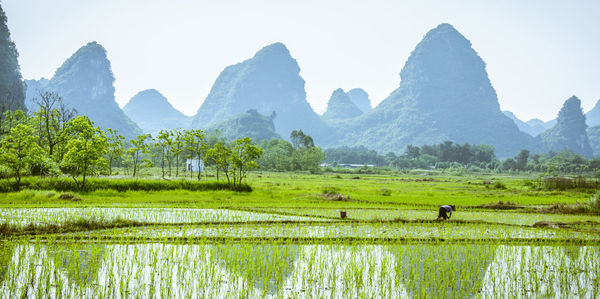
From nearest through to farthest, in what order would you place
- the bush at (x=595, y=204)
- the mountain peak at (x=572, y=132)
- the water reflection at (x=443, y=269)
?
the water reflection at (x=443, y=269) → the bush at (x=595, y=204) → the mountain peak at (x=572, y=132)

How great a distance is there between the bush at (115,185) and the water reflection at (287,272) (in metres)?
12.9

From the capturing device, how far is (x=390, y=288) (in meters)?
5.51

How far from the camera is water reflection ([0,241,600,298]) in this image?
532 centimetres

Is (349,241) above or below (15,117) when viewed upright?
below

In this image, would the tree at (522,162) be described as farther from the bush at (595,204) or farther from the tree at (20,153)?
the tree at (20,153)

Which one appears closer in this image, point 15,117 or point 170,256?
point 170,256

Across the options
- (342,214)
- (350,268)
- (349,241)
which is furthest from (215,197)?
(350,268)

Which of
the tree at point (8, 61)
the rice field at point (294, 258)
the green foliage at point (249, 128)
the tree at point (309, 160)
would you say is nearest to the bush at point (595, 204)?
the rice field at point (294, 258)

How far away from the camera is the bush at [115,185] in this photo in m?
18.3

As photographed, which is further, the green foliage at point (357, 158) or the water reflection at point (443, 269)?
the green foliage at point (357, 158)

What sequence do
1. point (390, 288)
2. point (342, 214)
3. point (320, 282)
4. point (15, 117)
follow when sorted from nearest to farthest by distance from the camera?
point (390, 288), point (320, 282), point (342, 214), point (15, 117)

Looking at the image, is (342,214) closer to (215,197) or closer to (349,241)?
(349,241)

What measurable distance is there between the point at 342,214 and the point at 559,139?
196 metres

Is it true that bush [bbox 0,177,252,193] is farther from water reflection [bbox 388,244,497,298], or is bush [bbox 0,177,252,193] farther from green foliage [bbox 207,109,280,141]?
green foliage [bbox 207,109,280,141]
